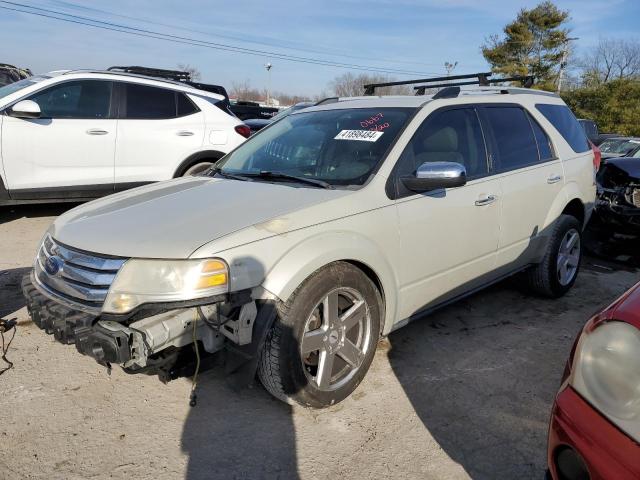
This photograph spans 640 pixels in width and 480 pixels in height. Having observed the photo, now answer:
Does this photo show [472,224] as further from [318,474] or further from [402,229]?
[318,474]

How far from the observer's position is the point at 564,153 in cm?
455

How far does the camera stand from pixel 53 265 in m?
2.71

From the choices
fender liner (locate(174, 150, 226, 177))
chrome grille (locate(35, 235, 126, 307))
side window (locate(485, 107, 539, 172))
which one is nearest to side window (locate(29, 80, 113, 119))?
fender liner (locate(174, 150, 226, 177))

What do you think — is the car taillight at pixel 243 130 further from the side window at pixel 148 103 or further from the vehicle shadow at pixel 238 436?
the vehicle shadow at pixel 238 436

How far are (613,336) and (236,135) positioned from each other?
20.0ft

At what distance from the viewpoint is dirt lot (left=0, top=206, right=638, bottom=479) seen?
8.04ft

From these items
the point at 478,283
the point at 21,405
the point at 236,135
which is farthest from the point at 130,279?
the point at 236,135

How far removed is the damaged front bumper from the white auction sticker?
1.44 m

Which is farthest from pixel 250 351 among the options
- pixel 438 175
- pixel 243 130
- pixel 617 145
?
pixel 617 145

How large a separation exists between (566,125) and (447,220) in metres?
2.23

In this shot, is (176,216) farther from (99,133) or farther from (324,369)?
(99,133)

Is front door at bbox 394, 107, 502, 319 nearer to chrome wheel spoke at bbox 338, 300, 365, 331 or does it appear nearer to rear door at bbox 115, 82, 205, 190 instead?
Result: chrome wheel spoke at bbox 338, 300, 365, 331

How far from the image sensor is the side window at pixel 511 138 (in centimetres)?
390

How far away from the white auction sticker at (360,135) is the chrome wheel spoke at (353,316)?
42.8 inches
